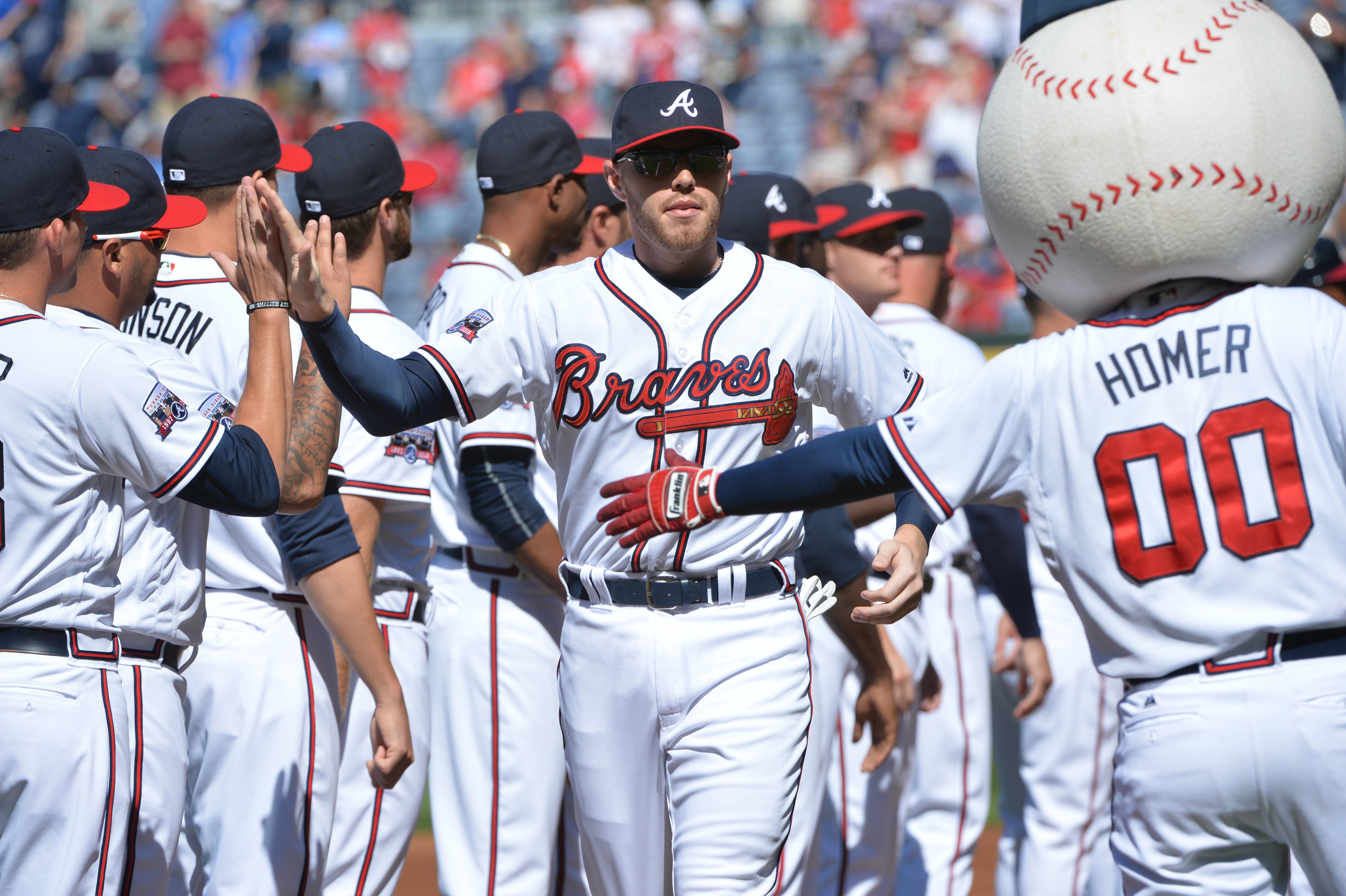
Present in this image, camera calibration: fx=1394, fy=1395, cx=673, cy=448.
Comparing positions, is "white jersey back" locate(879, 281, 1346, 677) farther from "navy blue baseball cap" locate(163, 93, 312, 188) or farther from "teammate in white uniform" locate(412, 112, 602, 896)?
"navy blue baseball cap" locate(163, 93, 312, 188)

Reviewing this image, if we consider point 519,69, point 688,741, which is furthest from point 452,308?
point 519,69

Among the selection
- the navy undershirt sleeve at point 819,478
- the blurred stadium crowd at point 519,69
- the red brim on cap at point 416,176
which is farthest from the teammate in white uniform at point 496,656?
the blurred stadium crowd at point 519,69

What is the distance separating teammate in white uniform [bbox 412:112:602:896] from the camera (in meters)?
3.45

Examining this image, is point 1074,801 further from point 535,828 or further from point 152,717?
point 152,717

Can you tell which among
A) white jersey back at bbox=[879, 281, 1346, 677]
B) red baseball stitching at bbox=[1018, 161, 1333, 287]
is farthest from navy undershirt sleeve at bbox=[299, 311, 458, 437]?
red baseball stitching at bbox=[1018, 161, 1333, 287]

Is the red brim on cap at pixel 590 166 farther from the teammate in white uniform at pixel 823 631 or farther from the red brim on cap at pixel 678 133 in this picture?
the red brim on cap at pixel 678 133

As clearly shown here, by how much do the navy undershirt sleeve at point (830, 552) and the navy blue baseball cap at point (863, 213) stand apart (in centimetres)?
164

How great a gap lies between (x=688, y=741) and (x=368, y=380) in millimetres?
892

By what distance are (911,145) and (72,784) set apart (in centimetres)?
965

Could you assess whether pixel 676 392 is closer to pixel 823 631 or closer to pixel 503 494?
pixel 503 494

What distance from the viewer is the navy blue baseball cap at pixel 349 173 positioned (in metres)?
3.37

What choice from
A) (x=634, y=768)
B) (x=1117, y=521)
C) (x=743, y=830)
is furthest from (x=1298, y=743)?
(x=634, y=768)

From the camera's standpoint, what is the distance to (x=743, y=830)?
8.43 ft

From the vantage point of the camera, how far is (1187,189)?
6.72 feet
